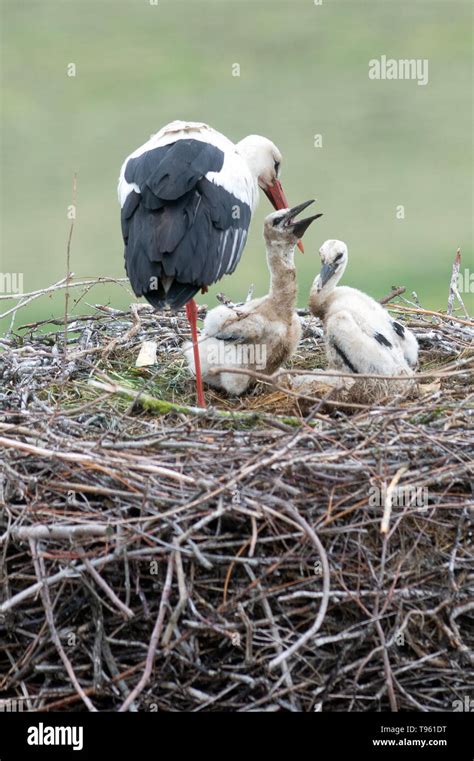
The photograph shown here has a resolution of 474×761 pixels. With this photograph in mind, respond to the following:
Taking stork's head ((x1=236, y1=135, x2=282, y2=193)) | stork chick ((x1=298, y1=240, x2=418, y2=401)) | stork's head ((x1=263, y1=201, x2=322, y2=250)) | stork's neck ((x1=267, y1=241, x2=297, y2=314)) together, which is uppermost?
stork's head ((x1=236, y1=135, x2=282, y2=193))

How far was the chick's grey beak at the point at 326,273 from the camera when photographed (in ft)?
17.2

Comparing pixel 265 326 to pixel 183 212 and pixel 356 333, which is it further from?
pixel 183 212

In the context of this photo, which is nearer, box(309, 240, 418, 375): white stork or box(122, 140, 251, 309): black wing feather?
box(122, 140, 251, 309): black wing feather

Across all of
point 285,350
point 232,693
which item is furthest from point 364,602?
point 285,350

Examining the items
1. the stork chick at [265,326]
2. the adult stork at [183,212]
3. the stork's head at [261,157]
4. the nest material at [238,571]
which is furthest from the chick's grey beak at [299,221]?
the nest material at [238,571]

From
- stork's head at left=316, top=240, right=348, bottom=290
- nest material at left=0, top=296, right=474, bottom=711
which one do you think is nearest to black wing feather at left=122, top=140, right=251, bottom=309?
stork's head at left=316, top=240, right=348, bottom=290

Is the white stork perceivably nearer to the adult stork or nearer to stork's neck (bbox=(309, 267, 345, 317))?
stork's neck (bbox=(309, 267, 345, 317))

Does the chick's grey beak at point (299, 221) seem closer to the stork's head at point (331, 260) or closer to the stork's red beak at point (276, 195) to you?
the stork's head at point (331, 260)

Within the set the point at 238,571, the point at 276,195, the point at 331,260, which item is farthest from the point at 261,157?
the point at 238,571

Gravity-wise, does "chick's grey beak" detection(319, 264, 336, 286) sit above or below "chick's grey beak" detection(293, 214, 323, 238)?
below

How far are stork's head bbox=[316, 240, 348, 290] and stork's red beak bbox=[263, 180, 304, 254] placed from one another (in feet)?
2.34

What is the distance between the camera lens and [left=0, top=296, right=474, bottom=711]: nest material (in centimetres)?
362

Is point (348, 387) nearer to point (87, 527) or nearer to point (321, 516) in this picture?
point (321, 516)

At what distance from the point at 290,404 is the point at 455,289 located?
1589 millimetres
